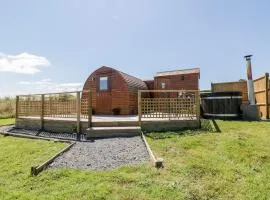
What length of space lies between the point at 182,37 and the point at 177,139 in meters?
7.92

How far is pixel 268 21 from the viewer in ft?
35.3

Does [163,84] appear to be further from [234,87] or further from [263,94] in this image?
[263,94]

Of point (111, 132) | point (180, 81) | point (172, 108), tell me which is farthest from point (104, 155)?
point (180, 81)

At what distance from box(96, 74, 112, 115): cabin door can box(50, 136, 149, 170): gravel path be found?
20.5 feet

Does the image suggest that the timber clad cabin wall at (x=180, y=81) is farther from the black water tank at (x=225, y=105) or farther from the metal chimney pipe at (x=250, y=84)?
the black water tank at (x=225, y=105)

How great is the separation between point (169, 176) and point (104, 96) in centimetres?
1015

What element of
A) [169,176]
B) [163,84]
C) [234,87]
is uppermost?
[163,84]

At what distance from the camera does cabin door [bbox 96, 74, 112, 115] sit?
14233 mm

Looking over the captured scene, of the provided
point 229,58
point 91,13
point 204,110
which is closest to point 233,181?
point 204,110

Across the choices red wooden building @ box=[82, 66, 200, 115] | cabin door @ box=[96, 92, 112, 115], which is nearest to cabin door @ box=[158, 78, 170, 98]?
red wooden building @ box=[82, 66, 200, 115]

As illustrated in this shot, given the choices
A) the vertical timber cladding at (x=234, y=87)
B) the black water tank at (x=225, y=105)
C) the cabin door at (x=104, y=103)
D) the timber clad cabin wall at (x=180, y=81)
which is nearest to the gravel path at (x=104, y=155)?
the black water tank at (x=225, y=105)

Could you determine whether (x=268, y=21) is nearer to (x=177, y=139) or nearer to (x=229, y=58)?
(x=229, y=58)

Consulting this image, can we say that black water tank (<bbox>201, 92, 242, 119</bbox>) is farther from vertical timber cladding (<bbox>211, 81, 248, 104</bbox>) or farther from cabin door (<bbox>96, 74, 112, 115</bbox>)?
cabin door (<bbox>96, 74, 112, 115</bbox>)

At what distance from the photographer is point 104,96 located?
1438cm
